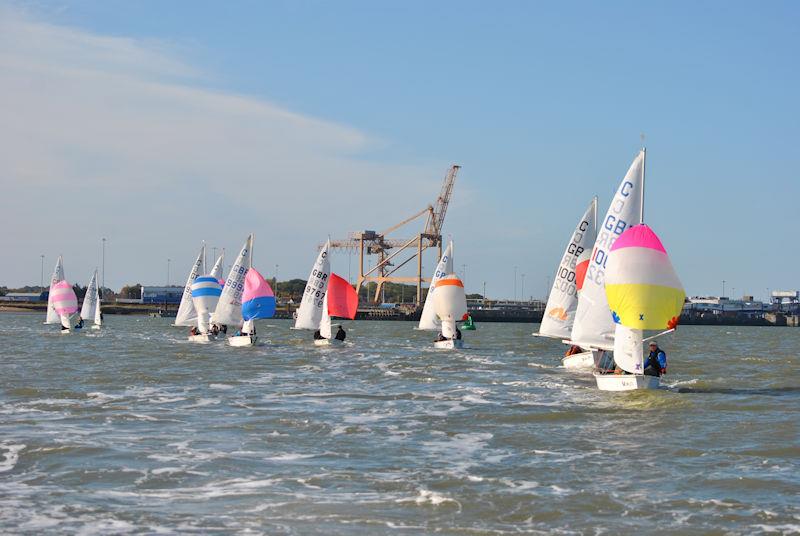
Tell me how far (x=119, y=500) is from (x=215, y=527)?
1.87 metres

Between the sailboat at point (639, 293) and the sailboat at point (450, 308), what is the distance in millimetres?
22192

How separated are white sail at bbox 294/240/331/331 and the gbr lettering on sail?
2224 centimetres

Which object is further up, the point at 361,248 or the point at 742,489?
the point at 361,248

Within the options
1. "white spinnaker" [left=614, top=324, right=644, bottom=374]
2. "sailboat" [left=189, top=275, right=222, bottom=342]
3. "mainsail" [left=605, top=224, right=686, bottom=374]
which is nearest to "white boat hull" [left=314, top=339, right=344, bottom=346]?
"sailboat" [left=189, top=275, right=222, bottom=342]

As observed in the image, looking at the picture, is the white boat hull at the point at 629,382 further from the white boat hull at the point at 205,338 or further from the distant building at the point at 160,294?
the distant building at the point at 160,294

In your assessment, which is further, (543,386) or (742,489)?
(543,386)

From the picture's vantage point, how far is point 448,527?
11781 millimetres

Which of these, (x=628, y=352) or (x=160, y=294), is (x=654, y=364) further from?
(x=160, y=294)

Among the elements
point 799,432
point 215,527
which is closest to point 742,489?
point 799,432

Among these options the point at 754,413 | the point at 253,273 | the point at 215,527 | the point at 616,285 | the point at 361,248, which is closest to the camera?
the point at 215,527

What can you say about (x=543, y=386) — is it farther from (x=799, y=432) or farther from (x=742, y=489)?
(x=742, y=489)

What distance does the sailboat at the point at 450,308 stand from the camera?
46438 mm

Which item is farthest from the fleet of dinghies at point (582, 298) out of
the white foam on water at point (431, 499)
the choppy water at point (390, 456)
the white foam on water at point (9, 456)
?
the white foam on water at point (9, 456)

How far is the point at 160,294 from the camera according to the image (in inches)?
6122
